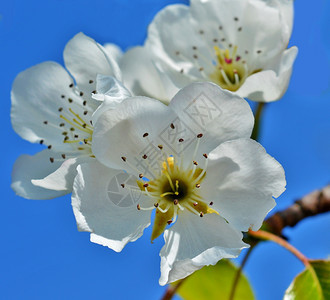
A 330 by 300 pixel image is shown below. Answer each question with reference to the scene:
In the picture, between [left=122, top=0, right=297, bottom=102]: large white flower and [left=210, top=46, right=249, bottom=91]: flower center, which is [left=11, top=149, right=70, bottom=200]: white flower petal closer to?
[left=122, top=0, right=297, bottom=102]: large white flower

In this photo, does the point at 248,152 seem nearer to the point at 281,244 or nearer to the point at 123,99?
the point at 123,99

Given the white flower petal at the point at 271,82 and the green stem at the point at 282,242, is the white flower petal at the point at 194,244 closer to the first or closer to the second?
the green stem at the point at 282,242

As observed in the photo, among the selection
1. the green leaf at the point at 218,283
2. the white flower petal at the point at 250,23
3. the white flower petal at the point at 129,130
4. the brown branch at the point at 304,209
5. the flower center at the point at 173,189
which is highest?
the white flower petal at the point at 250,23

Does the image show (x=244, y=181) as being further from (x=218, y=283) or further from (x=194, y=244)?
(x=218, y=283)

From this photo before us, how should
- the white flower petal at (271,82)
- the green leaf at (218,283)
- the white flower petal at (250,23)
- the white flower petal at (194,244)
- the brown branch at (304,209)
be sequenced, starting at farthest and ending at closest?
1. the green leaf at (218,283)
2. the brown branch at (304,209)
3. the white flower petal at (250,23)
4. the white flower petal at (271,82)
5. the white flower petal at (194,244)

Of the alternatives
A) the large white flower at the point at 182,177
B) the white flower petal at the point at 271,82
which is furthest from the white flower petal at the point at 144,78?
the large white flower at the point at 182,177

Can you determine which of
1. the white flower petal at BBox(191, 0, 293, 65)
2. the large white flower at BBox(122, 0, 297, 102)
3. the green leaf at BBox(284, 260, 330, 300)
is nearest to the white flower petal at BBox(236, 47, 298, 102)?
the large white flower at BBox(122, 0, 297, 102)

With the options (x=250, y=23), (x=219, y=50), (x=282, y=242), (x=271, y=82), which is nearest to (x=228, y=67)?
(x=219, y=50)
